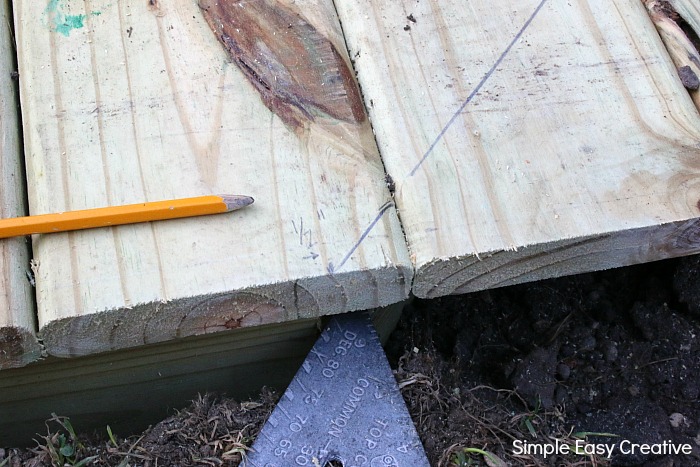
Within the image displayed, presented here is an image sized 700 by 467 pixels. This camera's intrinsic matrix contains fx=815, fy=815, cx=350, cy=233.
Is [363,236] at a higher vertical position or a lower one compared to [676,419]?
higher

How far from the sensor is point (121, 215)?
132 cm

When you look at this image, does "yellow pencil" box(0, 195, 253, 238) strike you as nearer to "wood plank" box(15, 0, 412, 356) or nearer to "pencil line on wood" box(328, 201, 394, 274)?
"wood plank" box(15, 0, 412, 356)

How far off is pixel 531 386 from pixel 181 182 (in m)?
0.83

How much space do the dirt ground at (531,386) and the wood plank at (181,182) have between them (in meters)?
0.23

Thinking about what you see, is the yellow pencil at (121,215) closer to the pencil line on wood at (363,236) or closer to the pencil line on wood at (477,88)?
the pencil line on wood at (363,236)

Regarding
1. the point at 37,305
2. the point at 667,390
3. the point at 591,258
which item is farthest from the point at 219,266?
the point at 667,390

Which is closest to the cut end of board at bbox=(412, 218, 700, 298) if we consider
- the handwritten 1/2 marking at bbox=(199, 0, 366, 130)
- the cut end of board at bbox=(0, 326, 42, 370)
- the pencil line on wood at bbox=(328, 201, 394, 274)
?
the pencil line on wood at bbox=(328, 201, 394, 274)

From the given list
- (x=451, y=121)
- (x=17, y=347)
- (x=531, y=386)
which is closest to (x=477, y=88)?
(x=451, y=121)

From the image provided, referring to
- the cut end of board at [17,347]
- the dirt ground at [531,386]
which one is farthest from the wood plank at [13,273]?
the dirt ground at [531,386]

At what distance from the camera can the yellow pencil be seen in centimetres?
130

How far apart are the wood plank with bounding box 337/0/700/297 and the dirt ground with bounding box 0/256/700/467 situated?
0.93ft

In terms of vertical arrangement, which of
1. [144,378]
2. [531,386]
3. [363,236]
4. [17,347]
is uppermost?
[363,236]

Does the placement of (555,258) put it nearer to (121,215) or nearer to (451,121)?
(451,121)

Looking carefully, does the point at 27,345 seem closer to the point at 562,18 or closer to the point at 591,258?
the point at 591,258
